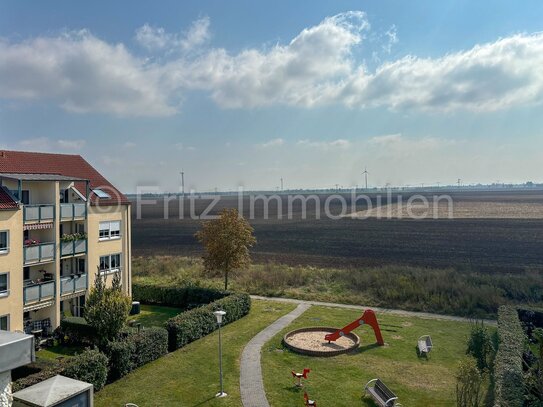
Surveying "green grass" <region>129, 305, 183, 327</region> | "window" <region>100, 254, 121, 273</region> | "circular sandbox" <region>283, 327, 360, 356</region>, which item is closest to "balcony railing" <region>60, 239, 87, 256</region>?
"window" <region>100, 254, 121, 273</region>

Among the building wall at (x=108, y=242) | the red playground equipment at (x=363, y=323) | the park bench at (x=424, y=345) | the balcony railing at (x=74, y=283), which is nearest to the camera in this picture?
the park bench at (x=424, y=345)

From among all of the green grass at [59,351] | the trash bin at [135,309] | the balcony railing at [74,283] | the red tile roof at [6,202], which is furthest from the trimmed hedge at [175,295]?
the red tile roof at [6,202]

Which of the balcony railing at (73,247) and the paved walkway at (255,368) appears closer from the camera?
the paved walkway at (255,368)

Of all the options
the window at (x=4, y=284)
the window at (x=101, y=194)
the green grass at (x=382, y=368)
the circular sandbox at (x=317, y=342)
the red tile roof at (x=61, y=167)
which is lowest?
the green grass at (x=382, y=368)

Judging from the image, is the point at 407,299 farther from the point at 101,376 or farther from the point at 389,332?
the point at 101,376

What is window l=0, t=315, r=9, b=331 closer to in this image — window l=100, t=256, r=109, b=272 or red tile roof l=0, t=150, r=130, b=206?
window l=100, t=256, r=109, b=272

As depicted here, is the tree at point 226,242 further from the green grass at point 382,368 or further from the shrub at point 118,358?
the shrub at point 118,358

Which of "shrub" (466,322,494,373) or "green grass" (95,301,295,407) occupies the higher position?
"shrub" (466,322,494,373)
